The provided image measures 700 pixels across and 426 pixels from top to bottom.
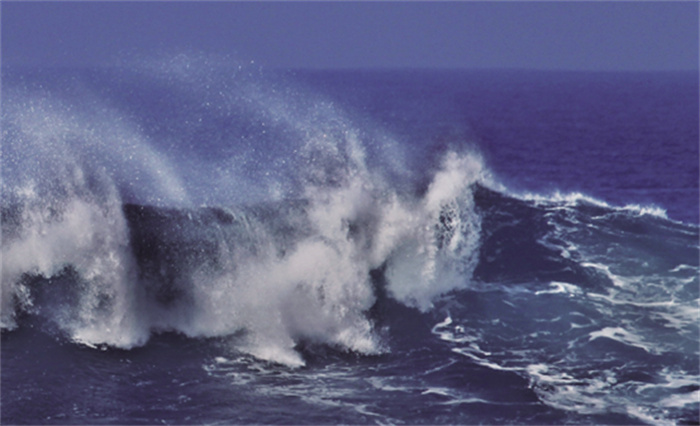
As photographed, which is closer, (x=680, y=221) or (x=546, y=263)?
(x=546, y=263)

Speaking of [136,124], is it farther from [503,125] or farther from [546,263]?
[546,263]

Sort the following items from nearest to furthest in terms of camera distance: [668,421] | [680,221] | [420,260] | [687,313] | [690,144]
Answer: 1. [668,421]
2. [687,313]
3. [420,260]
4. [680,221]
5. [690,144]

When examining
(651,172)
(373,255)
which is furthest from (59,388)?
(651,172)

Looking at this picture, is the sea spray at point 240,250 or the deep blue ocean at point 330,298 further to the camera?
the sea spray at point 240,250

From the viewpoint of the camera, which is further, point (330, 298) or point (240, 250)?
point (240, 250)

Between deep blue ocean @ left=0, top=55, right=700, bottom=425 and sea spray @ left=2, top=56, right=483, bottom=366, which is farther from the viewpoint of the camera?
sea spray @ left=2, top=56, right=483, bottom=366

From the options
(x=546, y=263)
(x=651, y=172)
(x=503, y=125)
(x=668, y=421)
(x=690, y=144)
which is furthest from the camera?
(x=503, y=125)

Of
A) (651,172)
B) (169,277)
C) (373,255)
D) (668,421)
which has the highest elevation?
(651,172)

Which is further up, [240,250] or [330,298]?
[240,250]
